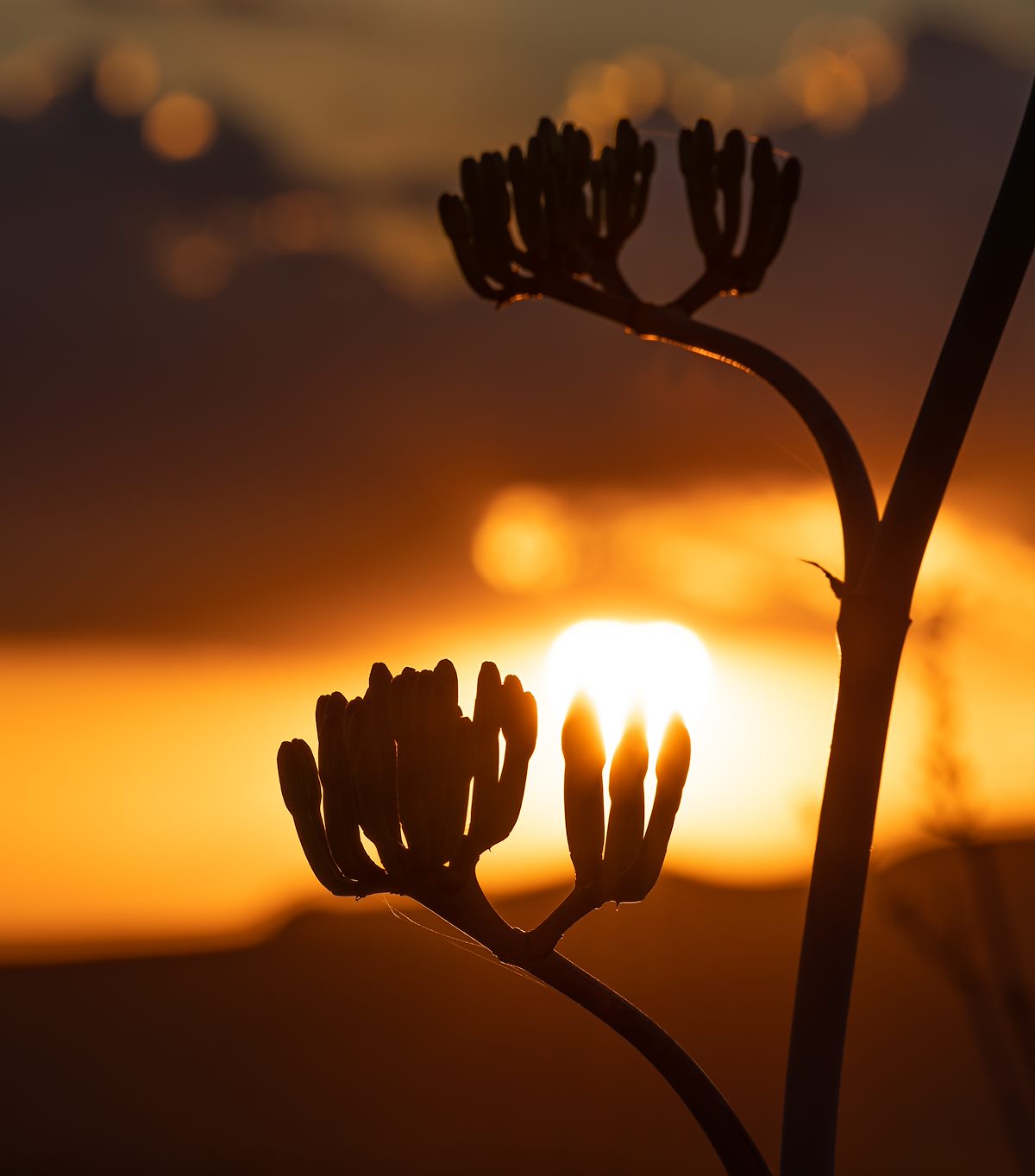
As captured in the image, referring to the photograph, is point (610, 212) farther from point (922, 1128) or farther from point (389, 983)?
point (389, 983)

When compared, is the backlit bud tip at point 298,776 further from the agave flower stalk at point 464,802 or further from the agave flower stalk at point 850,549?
the agave flower stalk at point 850,549

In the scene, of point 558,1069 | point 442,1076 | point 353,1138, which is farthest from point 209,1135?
point 558,1069

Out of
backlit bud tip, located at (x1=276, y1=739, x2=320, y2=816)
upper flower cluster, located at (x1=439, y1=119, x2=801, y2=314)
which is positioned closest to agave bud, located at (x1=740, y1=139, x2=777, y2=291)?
upper flower cluster, located at (x1=439, y1=119, x2=801, y2=314)

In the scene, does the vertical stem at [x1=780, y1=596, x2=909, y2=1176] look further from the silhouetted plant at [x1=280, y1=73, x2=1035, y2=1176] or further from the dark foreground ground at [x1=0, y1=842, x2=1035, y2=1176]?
the dark foreground ground at [x1=0, y1=842, x2=1035, y2=1176]

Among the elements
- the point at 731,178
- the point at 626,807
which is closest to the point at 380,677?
the point at 626,807

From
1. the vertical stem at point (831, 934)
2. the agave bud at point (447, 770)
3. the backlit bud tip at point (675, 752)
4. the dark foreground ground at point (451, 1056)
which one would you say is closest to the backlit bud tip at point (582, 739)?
the backlit bud tip at point (675, 752)

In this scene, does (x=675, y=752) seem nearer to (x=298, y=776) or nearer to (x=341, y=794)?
Answer: (x=341, y=794)
